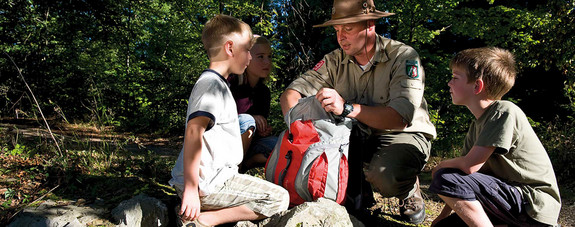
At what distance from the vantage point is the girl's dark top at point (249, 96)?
11.3ft

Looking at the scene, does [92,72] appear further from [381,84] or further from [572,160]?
[572,160]

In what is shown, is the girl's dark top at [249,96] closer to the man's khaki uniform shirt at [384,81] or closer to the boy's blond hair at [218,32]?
the man's khaki uniform shirt at [384,81]

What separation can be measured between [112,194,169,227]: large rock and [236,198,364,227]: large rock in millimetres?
546

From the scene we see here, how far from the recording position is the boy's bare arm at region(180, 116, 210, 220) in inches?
82.4

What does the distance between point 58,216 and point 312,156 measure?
1643mm

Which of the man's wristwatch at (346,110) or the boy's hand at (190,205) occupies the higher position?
the man's wristwatch at (346,110)

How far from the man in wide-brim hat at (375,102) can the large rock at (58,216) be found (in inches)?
64.2

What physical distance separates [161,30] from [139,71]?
163cm

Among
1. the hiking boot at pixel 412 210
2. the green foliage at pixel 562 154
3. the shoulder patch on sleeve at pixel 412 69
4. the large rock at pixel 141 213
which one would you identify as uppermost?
the shoulder patch on sleeve at pixel 412 69

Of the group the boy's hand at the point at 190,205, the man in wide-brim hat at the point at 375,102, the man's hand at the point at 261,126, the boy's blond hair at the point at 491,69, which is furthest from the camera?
the man's hand at the point at 261,126

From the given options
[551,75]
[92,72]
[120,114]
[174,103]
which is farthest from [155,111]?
[551,75]

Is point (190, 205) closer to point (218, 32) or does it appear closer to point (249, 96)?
point (218, 32)

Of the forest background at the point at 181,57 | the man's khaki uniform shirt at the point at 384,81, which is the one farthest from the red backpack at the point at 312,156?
the forest background at the point at 181,57

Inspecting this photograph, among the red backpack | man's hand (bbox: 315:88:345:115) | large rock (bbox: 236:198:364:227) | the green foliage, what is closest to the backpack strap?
the red backpack
